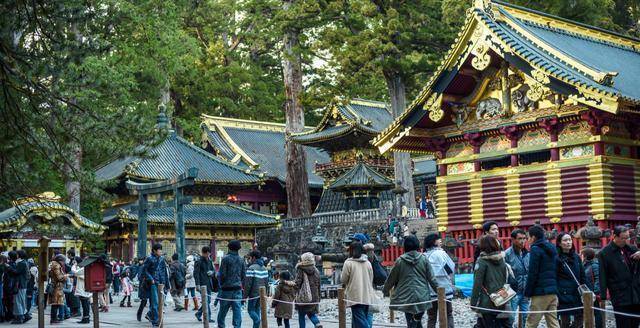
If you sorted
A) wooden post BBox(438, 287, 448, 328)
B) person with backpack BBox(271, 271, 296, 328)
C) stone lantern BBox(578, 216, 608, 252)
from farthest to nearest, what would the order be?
stone lantern BBox(578, 216, 608, 252) < person with backpack BBox(271, 271, 296, 328) < wooden post BBox(438, 287, 448, 328)

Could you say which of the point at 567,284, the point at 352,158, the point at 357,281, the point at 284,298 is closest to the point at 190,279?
the point at 284,298

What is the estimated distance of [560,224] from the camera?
2480cm

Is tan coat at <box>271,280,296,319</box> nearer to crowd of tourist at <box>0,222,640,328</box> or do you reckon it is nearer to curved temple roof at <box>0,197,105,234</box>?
crowd of tourist at <box>0,222,640,328</box>

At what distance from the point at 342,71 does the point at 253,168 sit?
13687 millimetres

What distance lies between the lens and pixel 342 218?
4522cm

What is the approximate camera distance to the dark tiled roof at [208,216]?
43000 mm

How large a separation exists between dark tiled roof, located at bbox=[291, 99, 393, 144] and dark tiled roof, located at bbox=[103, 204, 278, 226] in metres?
4.48

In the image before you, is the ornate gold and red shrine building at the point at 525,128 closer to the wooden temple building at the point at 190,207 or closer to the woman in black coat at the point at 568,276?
the woman in black coat at the point at 568,276

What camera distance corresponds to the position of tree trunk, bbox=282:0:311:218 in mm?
45094

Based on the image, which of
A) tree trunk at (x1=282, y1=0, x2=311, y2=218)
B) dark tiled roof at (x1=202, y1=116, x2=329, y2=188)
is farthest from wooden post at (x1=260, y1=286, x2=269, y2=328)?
dark tiled roof at (x1=202, y1=116, x2=329, y2=188)

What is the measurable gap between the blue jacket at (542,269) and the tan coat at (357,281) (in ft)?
8.60

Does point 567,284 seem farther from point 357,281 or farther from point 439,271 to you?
point 357,281

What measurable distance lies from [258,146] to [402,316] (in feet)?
120

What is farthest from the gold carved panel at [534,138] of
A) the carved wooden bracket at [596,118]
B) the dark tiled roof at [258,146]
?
the dark tiled roof at [258,146]
